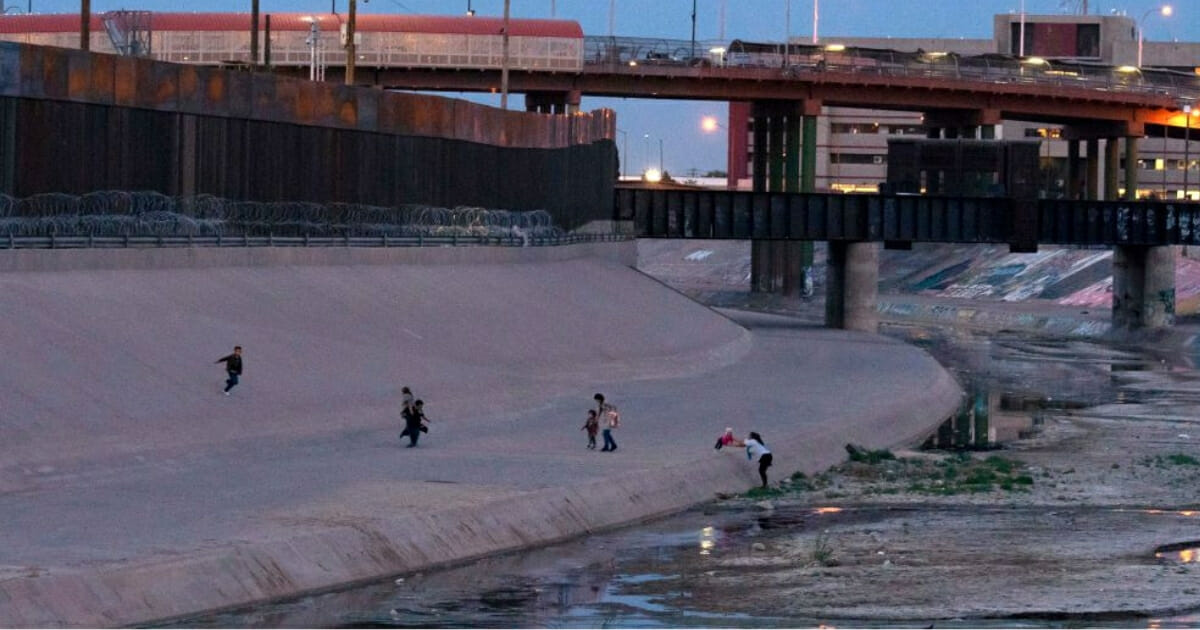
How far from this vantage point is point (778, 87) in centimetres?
13325

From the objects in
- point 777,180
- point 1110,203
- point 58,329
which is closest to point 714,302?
point 777,180

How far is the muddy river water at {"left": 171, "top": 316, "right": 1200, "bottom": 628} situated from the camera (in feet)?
82.7

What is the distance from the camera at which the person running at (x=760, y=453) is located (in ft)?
129

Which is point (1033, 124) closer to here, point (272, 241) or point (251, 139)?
point (251, 139)

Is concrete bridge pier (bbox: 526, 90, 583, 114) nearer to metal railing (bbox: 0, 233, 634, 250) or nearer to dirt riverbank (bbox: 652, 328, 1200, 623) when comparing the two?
metal railing (bbox: 0, 233, 634, 250)

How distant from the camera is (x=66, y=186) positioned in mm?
52344

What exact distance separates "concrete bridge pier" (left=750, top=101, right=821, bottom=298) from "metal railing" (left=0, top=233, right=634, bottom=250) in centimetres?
5251

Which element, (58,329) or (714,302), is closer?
(58,329)

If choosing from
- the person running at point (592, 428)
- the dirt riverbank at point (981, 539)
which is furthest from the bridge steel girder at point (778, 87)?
the person running at point (592, 428)

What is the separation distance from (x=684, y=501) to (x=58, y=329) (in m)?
13.3

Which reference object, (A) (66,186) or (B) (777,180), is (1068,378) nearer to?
(A) (66,186)

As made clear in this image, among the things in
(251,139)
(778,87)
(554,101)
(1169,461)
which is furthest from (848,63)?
(1169,461)

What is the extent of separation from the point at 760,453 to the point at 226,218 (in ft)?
78.5

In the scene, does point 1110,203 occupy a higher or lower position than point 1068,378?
higher
